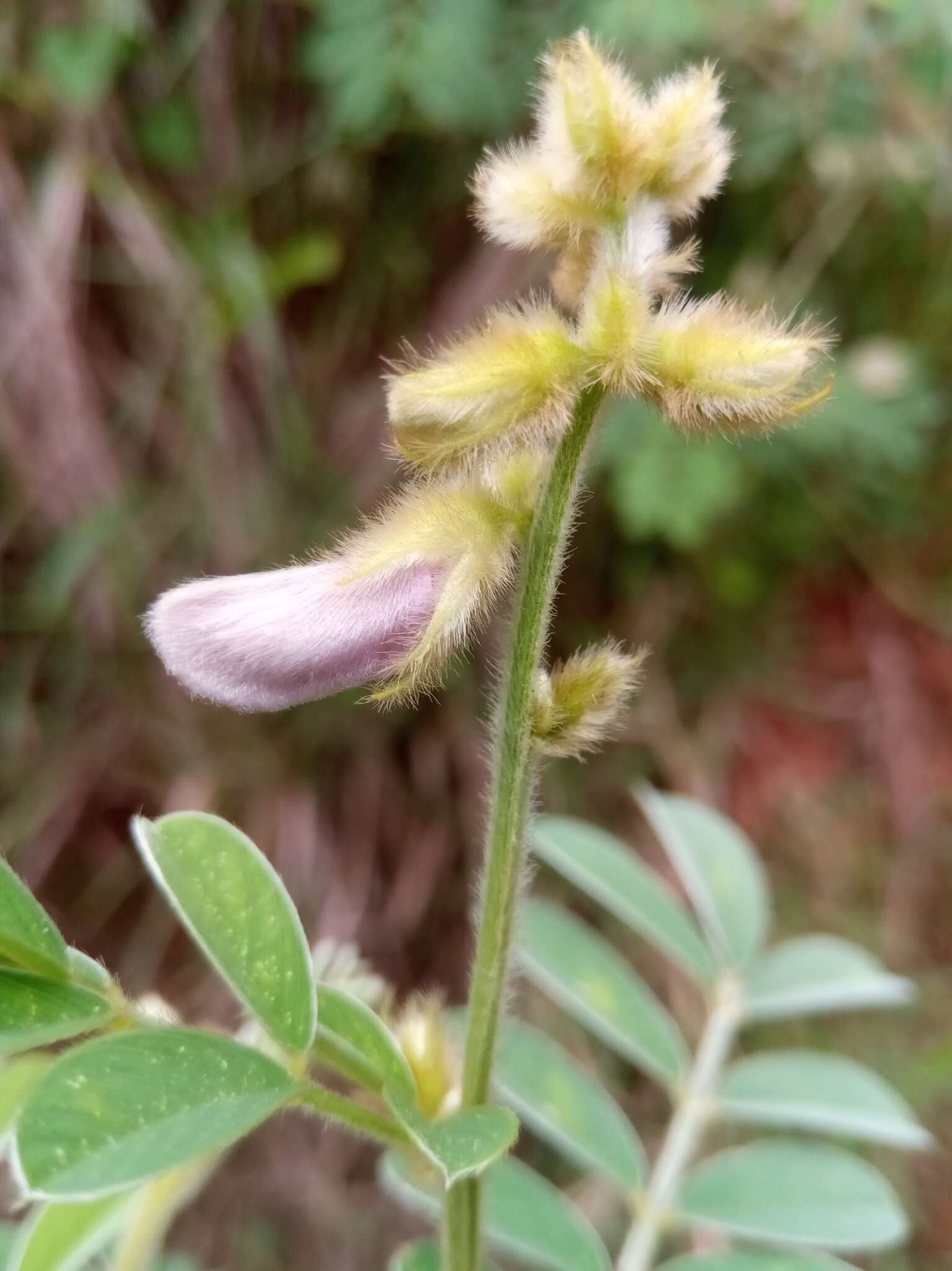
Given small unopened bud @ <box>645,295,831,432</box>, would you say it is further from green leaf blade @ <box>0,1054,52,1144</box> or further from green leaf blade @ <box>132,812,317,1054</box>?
green leaf blade @ <box>0,1054,52,1144</box>

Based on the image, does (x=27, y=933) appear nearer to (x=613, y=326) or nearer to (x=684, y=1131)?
(x=613, y=326)

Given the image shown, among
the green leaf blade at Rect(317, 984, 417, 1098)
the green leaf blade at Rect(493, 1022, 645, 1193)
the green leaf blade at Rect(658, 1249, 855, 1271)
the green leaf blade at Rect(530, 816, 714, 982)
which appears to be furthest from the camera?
the green leaf blade at Rect(530, 816, 714, 982)

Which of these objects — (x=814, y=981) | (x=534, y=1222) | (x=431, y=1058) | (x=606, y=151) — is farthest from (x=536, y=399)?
(x=814, y=981)

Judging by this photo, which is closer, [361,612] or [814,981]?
[361,612]

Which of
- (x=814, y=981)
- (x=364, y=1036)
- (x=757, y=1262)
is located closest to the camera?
(x=364, y=1036)

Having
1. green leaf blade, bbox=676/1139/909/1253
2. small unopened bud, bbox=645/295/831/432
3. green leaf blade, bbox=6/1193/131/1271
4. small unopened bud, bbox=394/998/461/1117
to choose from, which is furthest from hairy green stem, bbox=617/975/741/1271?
small unopened bud, bbox=645/295/831/432

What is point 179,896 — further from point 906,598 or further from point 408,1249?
point 906,598

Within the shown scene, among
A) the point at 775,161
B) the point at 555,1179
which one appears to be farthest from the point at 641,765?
the point at 775,161
